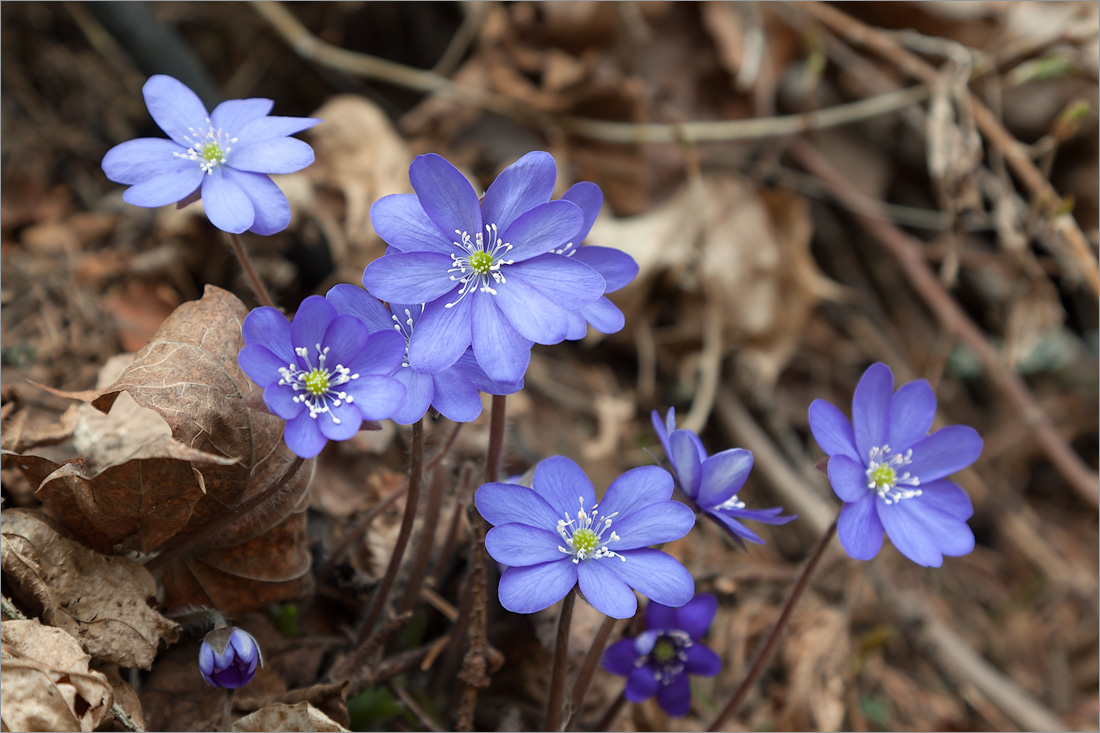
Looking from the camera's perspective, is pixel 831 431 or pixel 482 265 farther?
pixel 831 431

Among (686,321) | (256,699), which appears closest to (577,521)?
(256,699)

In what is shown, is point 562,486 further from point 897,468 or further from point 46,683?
point 46,683

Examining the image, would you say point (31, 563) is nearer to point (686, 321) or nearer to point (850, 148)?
point (686, 321)

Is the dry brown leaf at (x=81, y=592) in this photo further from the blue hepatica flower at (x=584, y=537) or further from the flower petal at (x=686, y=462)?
the flower petal at (x=686, y=462)

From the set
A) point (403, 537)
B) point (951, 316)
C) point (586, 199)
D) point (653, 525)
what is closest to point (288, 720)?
point (403, 537)

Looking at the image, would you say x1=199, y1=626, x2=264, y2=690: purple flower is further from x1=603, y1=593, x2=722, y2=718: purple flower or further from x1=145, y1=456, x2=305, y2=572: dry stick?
x1=603, y1=593, x2=722, y2=718: purple flower

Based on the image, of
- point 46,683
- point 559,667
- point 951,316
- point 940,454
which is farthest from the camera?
point 951,316

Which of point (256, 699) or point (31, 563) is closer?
point (31, 563)
